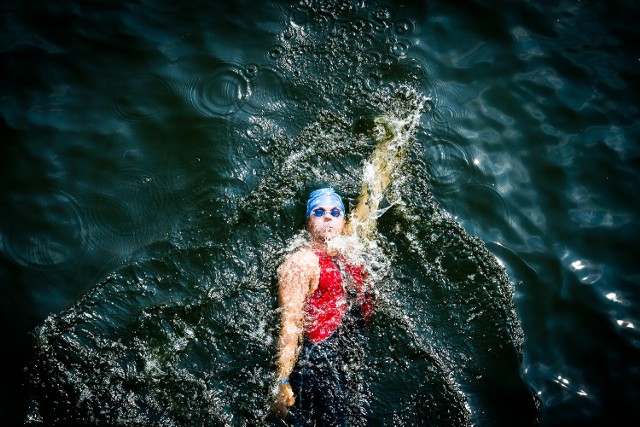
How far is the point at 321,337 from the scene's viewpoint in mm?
4480

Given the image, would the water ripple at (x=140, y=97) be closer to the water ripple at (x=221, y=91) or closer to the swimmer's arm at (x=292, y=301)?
the water ripple at (x=221, y=91)

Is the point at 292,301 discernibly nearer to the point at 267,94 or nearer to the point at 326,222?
the point at 326,222

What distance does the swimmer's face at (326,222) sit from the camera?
5305 millimetres

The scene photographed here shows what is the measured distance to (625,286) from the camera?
530cm

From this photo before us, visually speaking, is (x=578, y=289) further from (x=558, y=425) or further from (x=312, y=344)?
(x=312, y=344)

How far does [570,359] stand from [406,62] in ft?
16.0

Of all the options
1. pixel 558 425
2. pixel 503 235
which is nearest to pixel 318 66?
pixel 503 235

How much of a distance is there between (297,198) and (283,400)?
9.08 feet

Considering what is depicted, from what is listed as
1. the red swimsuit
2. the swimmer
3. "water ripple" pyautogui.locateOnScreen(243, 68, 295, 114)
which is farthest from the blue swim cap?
"water ripple" pyautogui.locateOnScreen(243, 68, 295, 114)

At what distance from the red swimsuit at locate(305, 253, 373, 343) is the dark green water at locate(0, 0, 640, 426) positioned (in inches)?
15.1

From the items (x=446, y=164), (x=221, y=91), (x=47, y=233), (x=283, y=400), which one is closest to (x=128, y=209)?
(x=47, y=233)

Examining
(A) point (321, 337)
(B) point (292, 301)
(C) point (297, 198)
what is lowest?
(A) point (321, 337)

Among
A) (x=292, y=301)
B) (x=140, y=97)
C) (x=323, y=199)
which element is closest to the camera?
(x=292, y=301)

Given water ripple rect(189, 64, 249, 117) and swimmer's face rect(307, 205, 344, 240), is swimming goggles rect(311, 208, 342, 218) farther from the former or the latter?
water ripple rect(189, 64, 249, 117)
